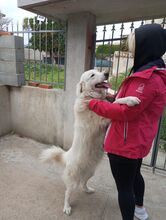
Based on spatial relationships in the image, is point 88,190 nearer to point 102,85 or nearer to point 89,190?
point 89,190

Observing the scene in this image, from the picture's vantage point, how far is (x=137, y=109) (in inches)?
56.3

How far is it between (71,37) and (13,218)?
2.79 meters

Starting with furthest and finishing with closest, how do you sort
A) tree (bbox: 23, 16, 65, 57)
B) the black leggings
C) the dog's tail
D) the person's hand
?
tree (bbox: 23, 16, 65, 57) < the dog's tail < the person's hand < the black leggings

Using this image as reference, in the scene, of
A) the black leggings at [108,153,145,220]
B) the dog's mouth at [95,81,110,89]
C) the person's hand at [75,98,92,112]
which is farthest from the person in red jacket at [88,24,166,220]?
the dog's mouth at [95,81,110,89]

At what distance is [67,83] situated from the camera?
348cm

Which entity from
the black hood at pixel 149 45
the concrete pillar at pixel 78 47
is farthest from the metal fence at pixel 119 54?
the black hood at pixel 149 45

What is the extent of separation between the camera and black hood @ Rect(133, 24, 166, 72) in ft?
4.52

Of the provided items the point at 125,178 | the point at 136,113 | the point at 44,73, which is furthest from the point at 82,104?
the point at 44,73

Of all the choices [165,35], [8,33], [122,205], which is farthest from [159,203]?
[8,33]

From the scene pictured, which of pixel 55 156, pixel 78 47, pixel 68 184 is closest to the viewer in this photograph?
pixel 68 184

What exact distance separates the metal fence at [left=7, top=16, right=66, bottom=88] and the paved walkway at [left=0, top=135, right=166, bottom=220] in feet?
5.70

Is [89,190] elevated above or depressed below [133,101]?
below

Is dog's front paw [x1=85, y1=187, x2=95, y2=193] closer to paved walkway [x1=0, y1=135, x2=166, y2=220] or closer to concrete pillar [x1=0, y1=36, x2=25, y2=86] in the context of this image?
paved walkway [x1=0, y1=135, x2=166, y2=220]

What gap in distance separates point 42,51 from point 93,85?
2.51 metres
